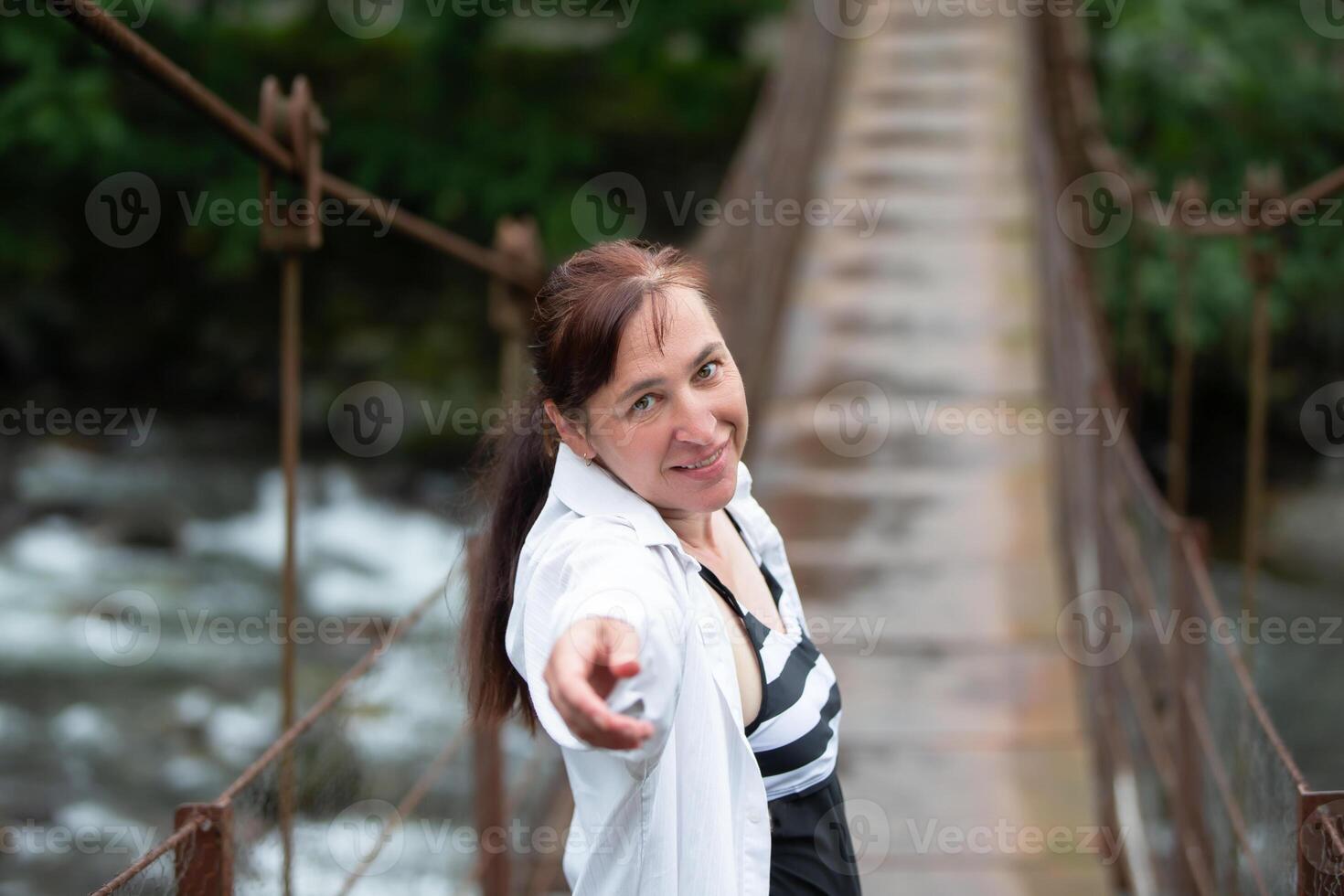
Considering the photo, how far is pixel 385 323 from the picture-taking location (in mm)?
10891

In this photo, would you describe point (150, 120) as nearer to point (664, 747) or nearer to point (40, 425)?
point (40, 425)

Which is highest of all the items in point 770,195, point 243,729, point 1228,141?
point 1228,141

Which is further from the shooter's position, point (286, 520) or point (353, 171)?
point (353, 171)

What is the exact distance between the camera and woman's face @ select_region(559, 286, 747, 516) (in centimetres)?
117

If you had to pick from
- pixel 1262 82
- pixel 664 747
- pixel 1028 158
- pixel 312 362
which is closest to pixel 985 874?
pixel 664 747

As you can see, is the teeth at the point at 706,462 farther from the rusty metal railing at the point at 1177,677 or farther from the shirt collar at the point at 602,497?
the rusty metal railing at the point at 1177,677

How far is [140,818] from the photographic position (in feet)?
18.7

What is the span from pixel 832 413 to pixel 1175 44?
475 cm

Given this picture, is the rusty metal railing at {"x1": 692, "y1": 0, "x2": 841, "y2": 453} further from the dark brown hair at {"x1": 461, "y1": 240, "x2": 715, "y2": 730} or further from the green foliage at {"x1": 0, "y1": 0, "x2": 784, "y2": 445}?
the green foliage at {"x1": 0, "y1": 0, "x2": 784, "y2": 445}

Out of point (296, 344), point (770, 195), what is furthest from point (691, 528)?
point (770, 195)

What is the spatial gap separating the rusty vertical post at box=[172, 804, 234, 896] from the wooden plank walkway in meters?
1.96

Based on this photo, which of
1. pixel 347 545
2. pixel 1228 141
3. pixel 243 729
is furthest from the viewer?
pixel 1228 141

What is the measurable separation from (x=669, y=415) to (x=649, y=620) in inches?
9.4

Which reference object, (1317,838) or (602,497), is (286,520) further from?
(1317,838)
